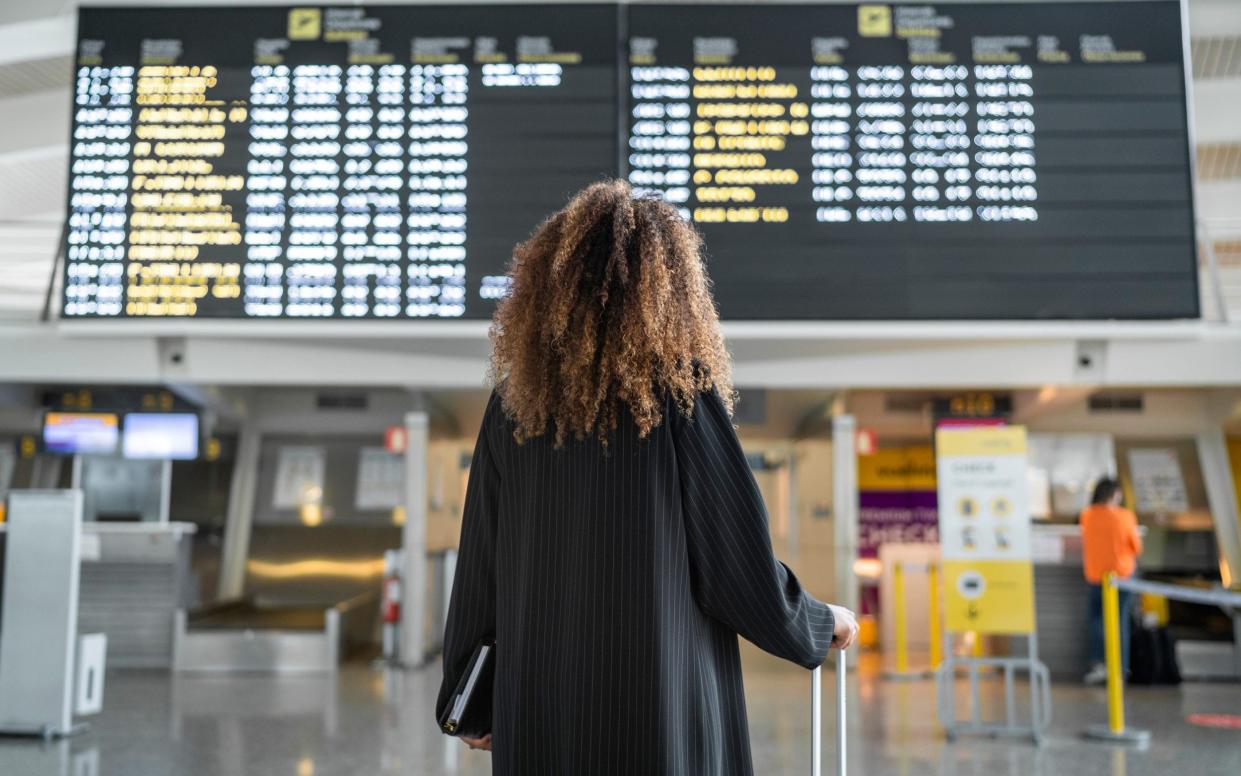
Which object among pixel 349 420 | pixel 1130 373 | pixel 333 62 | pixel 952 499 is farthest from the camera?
pixel 349 420

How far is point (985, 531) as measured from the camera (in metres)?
5.88

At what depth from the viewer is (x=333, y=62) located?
20.9 ft

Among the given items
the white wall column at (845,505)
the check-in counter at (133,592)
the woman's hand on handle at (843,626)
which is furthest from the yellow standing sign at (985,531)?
the check-in counter at (133,592)

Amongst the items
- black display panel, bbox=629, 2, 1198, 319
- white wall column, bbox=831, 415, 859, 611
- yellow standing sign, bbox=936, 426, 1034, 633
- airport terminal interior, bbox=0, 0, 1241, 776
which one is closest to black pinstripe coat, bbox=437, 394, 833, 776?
airport terminal interior, bbox=0, 0, 1241, 776

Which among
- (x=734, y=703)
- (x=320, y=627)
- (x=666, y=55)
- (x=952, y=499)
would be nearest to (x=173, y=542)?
(x=320, y=627)

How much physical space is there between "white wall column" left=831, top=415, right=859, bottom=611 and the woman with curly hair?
6.80 m

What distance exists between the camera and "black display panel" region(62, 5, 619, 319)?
6301mm

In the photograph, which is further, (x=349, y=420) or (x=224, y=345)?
(x=349, y=420)

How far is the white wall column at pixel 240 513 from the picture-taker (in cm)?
1035

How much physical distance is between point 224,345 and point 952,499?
16.3 ft

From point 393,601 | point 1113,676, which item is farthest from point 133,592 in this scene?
point 1113,676

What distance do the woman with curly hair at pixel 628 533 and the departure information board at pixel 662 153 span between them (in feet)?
14.8

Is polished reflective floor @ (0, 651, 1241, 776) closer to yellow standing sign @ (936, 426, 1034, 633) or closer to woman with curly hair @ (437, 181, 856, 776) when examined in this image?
yellow standing sign @ (936, 426, 1034, 633)

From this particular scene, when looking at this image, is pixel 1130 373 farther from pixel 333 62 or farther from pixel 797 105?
pixel 333 62
